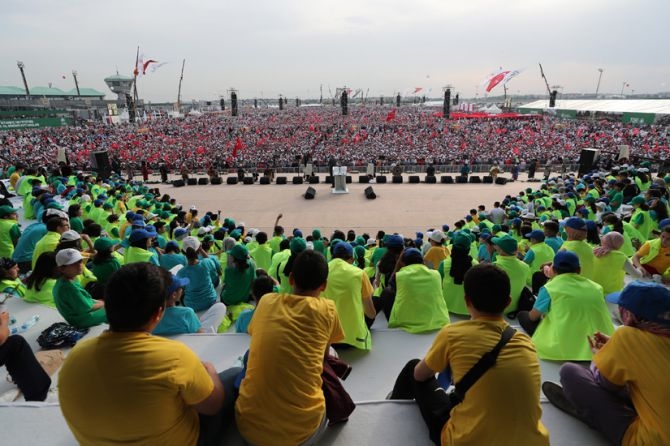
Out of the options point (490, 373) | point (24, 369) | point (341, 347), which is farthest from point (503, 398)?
point (24, 369)

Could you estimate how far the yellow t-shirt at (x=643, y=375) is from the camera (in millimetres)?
2014

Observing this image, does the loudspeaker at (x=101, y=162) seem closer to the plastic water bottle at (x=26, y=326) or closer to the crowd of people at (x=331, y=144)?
the crowd of people at (x=331, y=144)

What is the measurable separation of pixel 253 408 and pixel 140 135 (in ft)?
161

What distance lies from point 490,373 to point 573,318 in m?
1.88

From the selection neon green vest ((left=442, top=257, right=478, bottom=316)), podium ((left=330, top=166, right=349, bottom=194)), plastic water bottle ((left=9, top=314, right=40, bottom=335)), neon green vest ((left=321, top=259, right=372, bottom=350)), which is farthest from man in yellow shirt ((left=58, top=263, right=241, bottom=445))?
podium ((left=330, top=166, right=349, bottom=194))

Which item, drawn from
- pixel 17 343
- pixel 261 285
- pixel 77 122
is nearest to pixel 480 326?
pixel 261 285

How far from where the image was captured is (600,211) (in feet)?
32.9

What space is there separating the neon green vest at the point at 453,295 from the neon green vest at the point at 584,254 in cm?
132

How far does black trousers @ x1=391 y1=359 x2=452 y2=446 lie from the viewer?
2.44m

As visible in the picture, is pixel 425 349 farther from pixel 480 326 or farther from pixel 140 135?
pixel 140 135

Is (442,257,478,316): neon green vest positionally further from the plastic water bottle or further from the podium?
the podium

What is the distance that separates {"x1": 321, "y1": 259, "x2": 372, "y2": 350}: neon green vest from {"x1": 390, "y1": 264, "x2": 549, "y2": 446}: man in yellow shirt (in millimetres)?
1350

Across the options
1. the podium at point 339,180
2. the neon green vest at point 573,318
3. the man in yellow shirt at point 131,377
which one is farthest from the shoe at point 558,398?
the podium at point 339,180

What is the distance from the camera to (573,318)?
3289mm
